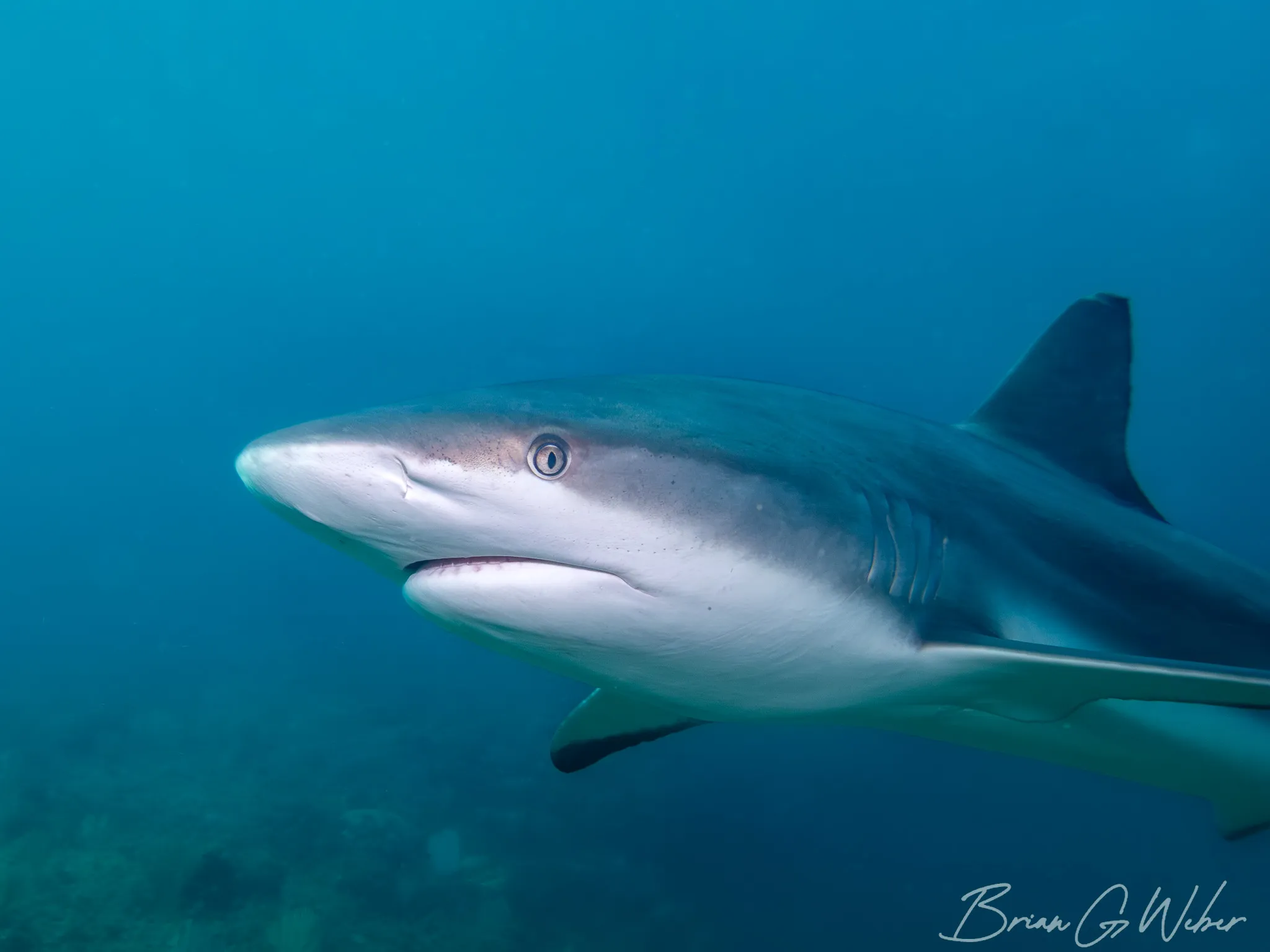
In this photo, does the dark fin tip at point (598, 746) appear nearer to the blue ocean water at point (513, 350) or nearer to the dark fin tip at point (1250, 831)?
the dark fin tip at point (1250, 831)

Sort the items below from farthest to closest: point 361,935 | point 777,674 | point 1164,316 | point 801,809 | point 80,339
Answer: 1. point 80,339
2. point 1164,316
3. point 801,809
4. point 361,935
5. point 777,674

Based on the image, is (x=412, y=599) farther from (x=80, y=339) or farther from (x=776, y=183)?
(x=80, y=339)

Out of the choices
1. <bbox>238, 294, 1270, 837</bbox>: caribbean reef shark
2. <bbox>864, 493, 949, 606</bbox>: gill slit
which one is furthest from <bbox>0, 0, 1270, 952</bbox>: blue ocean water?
<bbox>864, 493, 949, 606</bbox>: gill slit

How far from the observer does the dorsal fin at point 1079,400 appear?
144 inches

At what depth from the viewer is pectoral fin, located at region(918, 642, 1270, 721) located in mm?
1874

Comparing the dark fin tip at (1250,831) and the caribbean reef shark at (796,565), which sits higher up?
the caribbean reef shark at (796,565)

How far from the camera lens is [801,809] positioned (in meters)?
14.8

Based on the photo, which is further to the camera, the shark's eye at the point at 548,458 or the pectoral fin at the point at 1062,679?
the pectoral fin at the point at 1062,679

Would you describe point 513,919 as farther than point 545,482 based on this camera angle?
Yes

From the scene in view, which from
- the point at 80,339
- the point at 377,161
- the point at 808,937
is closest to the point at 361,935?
the point at 808,937

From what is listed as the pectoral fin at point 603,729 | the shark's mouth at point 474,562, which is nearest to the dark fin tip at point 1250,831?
the pectoral fin at point 603,729

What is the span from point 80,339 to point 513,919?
373ft

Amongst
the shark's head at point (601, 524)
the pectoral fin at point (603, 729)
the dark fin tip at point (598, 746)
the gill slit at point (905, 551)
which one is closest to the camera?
the shark's head at point (601, 524)

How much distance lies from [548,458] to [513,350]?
239 ft
